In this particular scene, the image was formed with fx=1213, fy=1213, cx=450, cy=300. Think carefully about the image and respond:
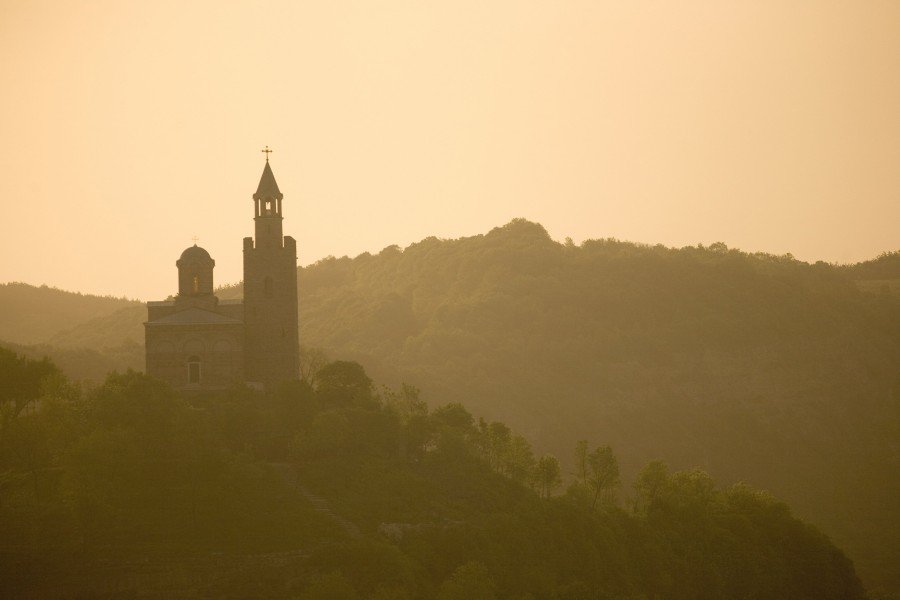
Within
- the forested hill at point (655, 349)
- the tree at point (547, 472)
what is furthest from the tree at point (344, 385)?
the forested hill at point (655, 349)

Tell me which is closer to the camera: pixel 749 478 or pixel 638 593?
pixel 638 593

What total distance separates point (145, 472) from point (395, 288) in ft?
351

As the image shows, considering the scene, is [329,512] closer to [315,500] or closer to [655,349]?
[315,500]

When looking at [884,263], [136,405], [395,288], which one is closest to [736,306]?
[395,288]

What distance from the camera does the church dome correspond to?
190ft

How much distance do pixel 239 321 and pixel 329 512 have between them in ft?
46.3

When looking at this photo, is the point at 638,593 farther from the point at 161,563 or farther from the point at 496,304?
the point at 496,304

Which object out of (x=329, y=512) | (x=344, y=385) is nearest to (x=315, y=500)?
(x=329, y=512)

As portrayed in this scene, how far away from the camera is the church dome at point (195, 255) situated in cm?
5800

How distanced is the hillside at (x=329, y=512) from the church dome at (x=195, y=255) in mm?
6970

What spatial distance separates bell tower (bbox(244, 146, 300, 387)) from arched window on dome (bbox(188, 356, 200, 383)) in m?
2.48

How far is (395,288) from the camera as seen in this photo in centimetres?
15138

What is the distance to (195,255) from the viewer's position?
5806 cm

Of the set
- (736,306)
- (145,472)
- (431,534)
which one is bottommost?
(431,534)
